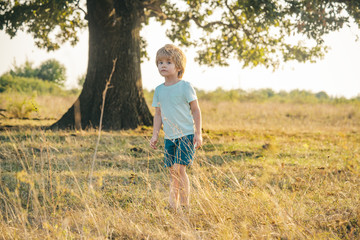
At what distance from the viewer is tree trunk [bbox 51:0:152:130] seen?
33.0 ft

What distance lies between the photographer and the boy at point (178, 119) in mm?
3762

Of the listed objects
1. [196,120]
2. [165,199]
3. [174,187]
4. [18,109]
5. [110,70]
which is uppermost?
[110,70]

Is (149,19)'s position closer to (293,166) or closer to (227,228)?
(293,166)

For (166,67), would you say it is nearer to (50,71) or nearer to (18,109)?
(18,109)

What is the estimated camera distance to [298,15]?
877cm

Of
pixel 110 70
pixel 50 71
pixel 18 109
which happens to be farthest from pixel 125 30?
pixel 50 71

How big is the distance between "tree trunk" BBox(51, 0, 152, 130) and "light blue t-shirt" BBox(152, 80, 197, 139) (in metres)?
6.26

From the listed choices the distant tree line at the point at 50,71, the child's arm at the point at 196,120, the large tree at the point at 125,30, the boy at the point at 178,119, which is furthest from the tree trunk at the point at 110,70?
the distant tree line at the point at 50,71

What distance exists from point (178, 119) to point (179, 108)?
0.12m

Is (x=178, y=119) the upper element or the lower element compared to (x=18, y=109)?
lower

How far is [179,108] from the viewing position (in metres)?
3.83

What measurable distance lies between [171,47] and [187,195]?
1.59 m

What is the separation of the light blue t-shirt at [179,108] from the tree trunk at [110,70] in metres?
6.26

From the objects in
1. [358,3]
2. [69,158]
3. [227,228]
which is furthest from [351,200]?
[358,3]
